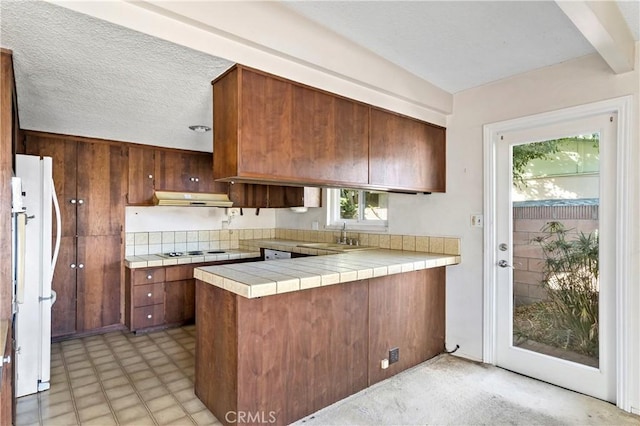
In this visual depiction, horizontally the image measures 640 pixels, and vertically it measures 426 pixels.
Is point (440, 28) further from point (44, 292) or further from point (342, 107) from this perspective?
point (44, 292)

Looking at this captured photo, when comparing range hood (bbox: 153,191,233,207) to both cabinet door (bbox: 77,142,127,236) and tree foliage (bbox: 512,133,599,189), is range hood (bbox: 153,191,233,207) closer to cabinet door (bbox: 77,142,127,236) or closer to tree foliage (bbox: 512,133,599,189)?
cabinet door (bbox: 77,142,127,236)

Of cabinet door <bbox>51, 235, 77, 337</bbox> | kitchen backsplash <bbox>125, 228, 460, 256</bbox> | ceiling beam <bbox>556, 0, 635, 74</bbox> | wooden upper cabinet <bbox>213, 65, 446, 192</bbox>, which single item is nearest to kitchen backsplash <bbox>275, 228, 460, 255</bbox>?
kitchen backsplash <bbox>125, 228, 460, 256</bbox>

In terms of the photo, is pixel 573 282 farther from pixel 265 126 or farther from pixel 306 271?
pixel 265 126

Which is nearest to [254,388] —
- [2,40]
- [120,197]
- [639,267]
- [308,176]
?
[308,176]

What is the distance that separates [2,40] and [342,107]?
183 cm

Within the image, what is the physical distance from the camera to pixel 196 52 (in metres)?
1.75

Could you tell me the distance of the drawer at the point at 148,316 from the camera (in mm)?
3809

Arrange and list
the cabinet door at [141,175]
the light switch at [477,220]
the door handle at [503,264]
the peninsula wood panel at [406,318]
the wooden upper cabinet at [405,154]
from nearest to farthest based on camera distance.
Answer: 1. the peninsula wood panel at [406,318]
2. the wooden upper cabinet at [405,154]
3. the door handle at [503,264]
4. the light switch at [477,220]
5. the cabinet door at [141,175]

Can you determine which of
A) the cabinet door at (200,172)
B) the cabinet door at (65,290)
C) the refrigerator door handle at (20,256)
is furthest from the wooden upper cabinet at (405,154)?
the cabinet door at (65,290)

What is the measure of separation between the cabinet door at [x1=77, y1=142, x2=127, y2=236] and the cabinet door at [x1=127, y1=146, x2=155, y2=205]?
0.08m

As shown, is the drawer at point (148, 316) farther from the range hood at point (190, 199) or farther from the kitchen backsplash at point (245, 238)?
the range hood at point (190, 199)

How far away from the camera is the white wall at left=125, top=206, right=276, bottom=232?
14.0 feet

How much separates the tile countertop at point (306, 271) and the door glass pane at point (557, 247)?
602 mm

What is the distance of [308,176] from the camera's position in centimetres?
227
